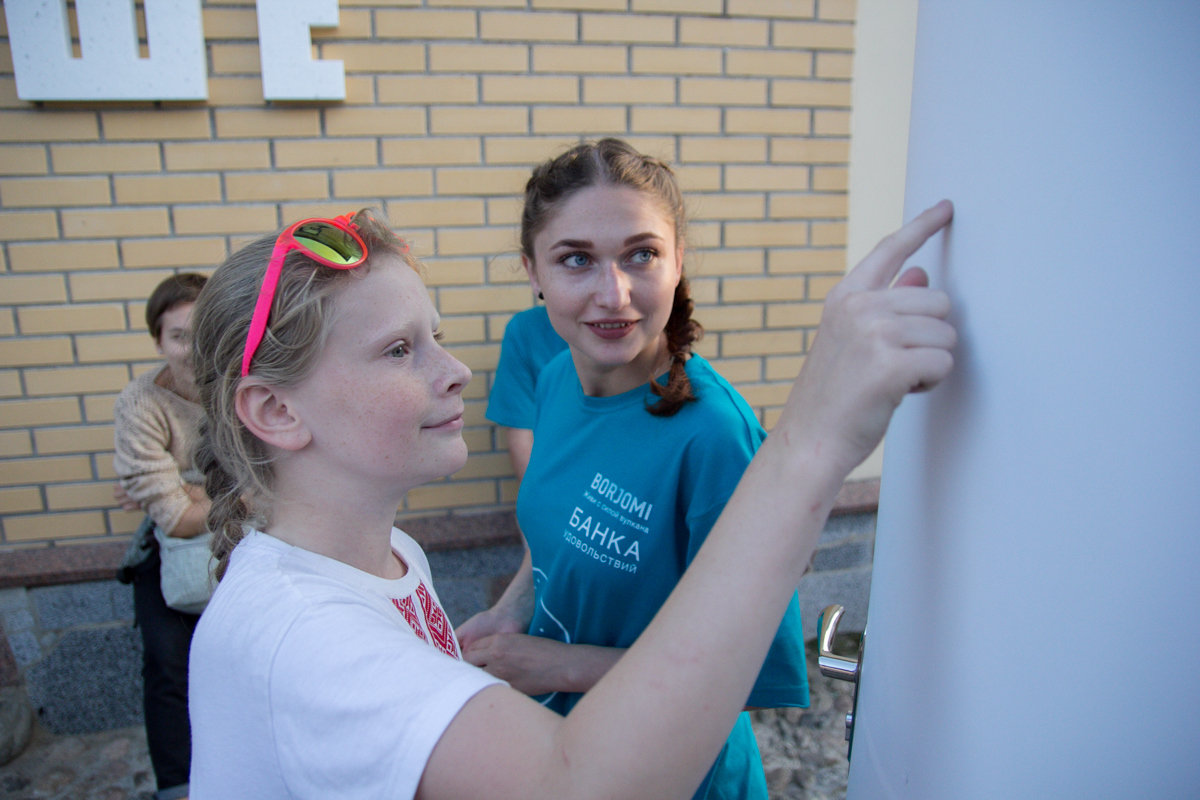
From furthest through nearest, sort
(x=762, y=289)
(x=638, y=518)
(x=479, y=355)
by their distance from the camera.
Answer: (x=762, y=289) → (x=479, y=355) → (x=638, y=518)

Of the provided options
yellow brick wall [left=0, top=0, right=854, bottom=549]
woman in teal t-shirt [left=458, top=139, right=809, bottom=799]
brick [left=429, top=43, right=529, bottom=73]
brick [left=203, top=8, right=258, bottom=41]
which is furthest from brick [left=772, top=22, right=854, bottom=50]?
brick [left=203, top=8, right=258, bottom=41]

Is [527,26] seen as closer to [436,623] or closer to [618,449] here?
[618,449]

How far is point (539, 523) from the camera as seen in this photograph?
5.20 feet

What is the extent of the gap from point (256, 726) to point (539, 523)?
32.1 inches

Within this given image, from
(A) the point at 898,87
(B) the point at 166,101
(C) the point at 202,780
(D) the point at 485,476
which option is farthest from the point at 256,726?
(A) the point at 898,87

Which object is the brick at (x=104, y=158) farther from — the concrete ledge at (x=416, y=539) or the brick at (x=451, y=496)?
the brick at (x=451, y=496)

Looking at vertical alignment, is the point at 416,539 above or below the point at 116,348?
below

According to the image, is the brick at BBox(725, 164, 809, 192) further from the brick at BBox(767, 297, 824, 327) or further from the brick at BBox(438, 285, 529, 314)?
the brick at BBox(438, 285, 529, 314)

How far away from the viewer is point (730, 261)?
3.30 metres

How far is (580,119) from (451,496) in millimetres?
1728

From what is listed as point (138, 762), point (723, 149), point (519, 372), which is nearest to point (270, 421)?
point (519, 372)

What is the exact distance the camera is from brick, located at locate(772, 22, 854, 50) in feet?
10.4

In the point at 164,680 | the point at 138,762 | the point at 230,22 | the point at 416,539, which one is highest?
the point at 230,22

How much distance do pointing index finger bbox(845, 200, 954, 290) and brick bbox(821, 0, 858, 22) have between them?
2.98 metres
